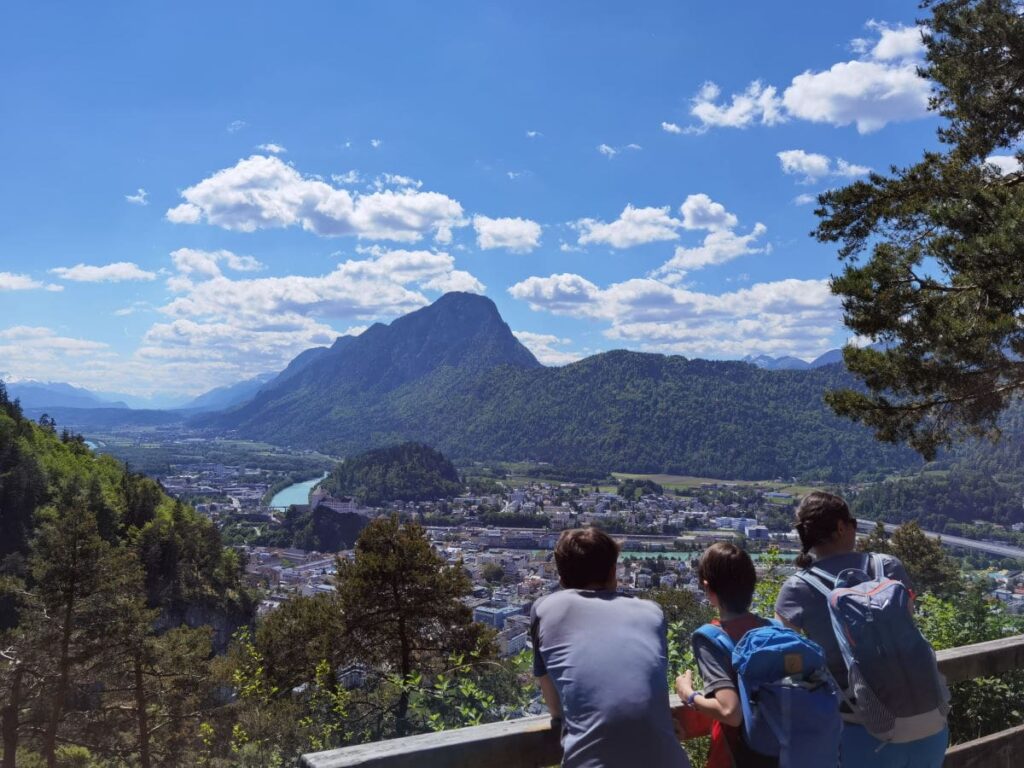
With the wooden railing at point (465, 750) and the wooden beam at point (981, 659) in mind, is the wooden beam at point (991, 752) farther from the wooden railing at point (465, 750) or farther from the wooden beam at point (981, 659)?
the wooden railing at point (465, 750)

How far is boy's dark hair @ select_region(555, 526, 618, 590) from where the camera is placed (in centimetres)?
199

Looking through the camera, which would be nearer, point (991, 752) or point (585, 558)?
point (585, 558)

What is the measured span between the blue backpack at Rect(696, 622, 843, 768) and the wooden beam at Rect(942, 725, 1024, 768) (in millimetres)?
1563

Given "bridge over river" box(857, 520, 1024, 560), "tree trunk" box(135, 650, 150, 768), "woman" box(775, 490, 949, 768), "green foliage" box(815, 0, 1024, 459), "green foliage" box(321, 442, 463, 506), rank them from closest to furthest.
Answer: "woman" box(775, 490, 949, 768) < "green foliage" box(815, 0, 1024, 459) < "tree trunk" box(135, 650, 150, 768) < "bridge over river" box(857, 520, 1024, 560) < "green foliage" box(321, 442, 463, 506)

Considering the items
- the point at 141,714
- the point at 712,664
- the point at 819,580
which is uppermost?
the point at 819,580

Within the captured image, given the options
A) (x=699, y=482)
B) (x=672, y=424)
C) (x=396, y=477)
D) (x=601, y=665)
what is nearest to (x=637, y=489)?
(x=699, y=482)

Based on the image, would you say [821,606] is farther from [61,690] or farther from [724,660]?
[61,690]

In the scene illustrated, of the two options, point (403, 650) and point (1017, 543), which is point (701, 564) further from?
point (1017, 543)

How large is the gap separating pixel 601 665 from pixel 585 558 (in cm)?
31

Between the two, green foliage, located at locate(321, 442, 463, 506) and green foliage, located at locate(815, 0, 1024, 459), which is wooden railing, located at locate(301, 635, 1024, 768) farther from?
green foliage, located at locate(321, 442, 463, 506)

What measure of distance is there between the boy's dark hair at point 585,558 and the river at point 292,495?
11150 centimetres

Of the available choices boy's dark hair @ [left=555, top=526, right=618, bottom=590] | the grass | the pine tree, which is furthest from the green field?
boy's dark hair @ [left=555, top=526, right=618, bottom=590]

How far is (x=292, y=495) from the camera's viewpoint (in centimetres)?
12581

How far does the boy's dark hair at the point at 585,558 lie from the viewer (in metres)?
1.99
